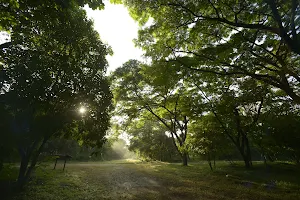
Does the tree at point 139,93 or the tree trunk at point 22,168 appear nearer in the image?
the tree trunk at point 22,168

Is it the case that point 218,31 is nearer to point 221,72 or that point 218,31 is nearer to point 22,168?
point 221,72

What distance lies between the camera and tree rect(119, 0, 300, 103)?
561 centimetres

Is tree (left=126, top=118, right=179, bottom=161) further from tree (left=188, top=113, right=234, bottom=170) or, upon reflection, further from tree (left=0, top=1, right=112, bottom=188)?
tree (left=0, top=1, right=112, bottom=188)

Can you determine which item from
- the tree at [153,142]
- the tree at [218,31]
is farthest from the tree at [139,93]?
the tree at [153,142]

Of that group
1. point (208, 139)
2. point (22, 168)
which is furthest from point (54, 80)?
point (208, 139)

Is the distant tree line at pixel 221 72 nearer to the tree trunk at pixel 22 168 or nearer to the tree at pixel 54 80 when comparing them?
the tree at pixel 54 80

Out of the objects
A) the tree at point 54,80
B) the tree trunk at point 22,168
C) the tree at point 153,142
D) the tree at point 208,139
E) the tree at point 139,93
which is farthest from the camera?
the tree at point 153,142

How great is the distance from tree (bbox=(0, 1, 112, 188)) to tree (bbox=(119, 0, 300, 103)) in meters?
2.18

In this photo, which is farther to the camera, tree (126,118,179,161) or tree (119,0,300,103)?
tree (126,118,179,161)

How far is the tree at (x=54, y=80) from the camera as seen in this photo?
220 inches

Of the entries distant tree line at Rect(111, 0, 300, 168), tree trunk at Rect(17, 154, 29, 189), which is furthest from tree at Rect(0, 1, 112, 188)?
distant tree line at Rect(111, 0, 300, 168)

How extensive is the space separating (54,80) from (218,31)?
22.4 ft

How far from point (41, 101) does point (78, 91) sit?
139cm

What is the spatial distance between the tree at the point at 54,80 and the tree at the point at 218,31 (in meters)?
2.18
